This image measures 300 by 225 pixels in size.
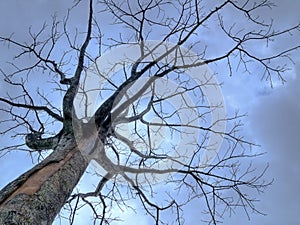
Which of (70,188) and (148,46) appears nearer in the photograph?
(70,188)

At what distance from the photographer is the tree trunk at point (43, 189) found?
2203 mm

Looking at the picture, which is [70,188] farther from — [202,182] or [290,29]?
[290,29]

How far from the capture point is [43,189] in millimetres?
2533

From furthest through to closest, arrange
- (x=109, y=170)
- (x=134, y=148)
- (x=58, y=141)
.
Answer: (x=134, y=148)
(x=109, y=170)
(x=58, y=141)

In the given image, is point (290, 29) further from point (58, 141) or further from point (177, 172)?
point (58, 141)

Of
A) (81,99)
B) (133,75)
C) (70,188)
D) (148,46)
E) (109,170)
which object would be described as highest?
(148,46)

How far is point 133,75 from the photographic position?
4.52 m

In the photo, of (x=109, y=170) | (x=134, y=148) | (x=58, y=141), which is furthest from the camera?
(x=134, y=148)

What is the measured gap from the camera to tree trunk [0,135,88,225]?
2.20 m

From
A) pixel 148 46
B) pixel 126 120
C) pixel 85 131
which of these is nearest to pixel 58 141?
pixel 85 131

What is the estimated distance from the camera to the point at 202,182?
4758mm

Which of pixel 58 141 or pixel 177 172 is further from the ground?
pixel 177 172

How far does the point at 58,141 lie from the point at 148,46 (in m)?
1.95

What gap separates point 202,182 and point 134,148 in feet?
3.06
